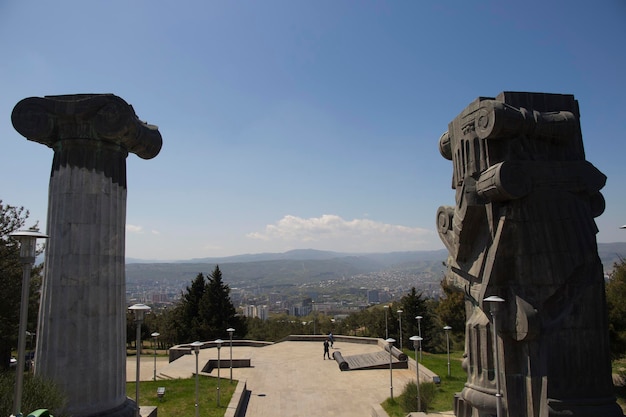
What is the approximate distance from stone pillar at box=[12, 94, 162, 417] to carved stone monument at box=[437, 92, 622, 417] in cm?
741

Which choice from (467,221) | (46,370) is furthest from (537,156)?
(46,370)

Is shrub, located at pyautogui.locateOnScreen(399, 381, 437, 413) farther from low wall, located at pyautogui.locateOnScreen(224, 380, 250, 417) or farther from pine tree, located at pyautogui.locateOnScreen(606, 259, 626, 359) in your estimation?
pine tree, located at pyautogui.locateOnScreen(606, 259, 626, 359)

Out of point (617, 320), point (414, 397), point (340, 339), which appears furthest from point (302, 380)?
point (617, 320)

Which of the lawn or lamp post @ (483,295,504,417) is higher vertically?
lamp post @ (483,295,504,417)

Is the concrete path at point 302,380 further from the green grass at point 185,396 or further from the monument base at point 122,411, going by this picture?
the monument base at point 122,411

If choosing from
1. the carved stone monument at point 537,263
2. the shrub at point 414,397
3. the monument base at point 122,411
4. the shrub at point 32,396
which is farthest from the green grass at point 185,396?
the carved stone monument at point 537,263

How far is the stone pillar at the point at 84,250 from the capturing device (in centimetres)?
772

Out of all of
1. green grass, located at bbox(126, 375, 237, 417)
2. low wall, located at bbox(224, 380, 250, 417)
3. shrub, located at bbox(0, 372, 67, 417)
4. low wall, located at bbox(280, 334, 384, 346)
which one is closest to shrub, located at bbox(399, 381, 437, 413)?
low wall, located at bbox(224, 380, 250, 417)

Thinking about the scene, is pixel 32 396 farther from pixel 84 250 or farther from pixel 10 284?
pixel 10 284

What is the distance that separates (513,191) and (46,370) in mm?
9528

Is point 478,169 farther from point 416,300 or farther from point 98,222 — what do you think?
point 416,300

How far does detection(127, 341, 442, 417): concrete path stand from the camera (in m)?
15.0

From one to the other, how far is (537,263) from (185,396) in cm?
1231

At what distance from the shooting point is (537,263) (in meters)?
A: 8.91
